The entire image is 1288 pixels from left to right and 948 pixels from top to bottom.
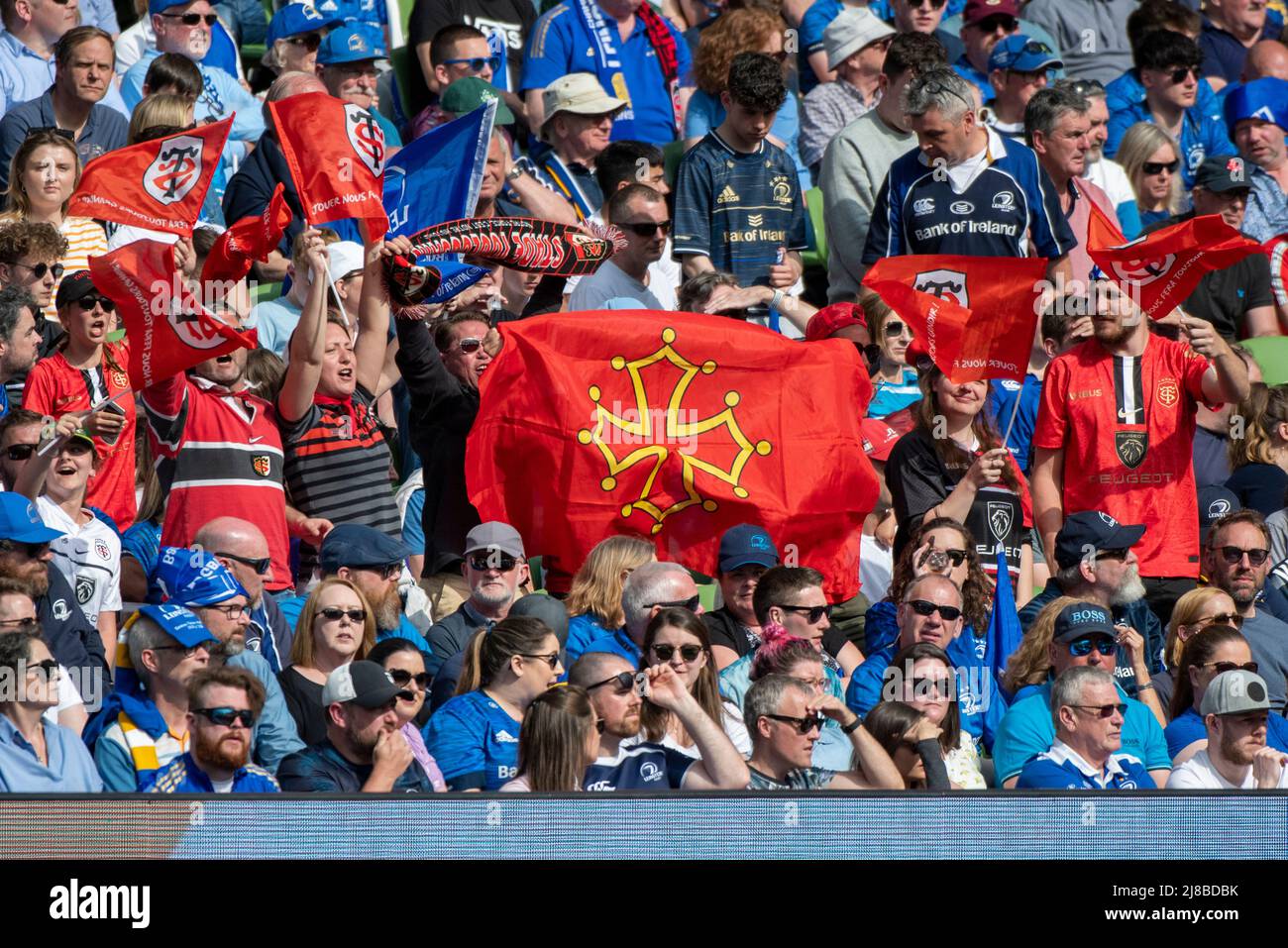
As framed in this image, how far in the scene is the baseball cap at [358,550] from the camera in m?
8.85

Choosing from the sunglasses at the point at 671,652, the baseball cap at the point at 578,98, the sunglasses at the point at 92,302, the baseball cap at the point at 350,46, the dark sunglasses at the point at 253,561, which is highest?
the baseball cap at the point at 350,46

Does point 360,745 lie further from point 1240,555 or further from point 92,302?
point 1240,555

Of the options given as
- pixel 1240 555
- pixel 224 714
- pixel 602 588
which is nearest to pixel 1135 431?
→ pixel 1240 555

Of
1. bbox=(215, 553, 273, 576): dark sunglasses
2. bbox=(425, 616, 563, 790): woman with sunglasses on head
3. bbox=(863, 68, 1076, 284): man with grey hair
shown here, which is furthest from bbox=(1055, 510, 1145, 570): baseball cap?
bbox=(215, 553, 273, 576): dark sunglasses

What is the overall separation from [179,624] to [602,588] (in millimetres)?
1686

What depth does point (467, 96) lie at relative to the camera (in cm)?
1145

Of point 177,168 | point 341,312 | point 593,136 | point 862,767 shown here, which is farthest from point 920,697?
point 593,136

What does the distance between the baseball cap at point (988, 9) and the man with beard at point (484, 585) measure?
6244mm

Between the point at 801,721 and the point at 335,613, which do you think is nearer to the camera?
the point at 801,721

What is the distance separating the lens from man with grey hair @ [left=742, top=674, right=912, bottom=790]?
7652 mm

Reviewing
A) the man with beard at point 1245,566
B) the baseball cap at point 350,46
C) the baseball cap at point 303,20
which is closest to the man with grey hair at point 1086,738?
the man with beard at point 1245,566

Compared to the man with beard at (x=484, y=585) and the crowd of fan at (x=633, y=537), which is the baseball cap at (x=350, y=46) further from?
the man with beard at (x=484, y=585)
